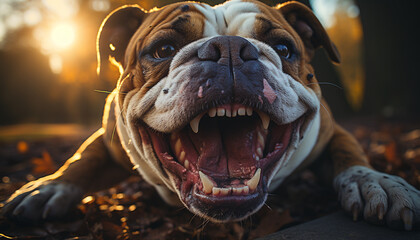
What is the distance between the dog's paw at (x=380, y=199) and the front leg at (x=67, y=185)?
203 cm

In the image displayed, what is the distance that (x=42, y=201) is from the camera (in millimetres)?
2373

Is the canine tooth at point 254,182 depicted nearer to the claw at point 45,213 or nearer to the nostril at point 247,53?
the nostril at point 247,53

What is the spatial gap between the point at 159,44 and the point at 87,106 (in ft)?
60.6

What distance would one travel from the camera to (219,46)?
1.84 metres

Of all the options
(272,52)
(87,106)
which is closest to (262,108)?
(272,52)

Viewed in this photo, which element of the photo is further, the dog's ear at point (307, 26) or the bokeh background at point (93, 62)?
the bokeh background at point (93, 62)

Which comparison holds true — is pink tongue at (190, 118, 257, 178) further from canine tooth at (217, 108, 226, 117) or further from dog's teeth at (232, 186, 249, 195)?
canine tooth at (217, 108, 226, 117)

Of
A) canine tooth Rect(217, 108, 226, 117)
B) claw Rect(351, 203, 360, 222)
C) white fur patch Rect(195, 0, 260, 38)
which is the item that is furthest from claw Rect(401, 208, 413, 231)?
white fur patch Rect(195, 0, 260, 38)

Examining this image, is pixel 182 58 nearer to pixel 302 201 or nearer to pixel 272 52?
pixel 272 52

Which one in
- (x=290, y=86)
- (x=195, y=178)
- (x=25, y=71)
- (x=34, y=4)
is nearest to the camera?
(x=195, y=178)

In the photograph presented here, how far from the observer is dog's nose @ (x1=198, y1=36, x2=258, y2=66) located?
180 centimetres

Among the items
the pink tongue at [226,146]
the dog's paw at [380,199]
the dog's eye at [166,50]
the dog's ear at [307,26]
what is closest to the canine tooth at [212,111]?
the pink tongue at [226,146]

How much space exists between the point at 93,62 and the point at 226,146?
968cm

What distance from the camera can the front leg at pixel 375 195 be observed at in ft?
5.91
